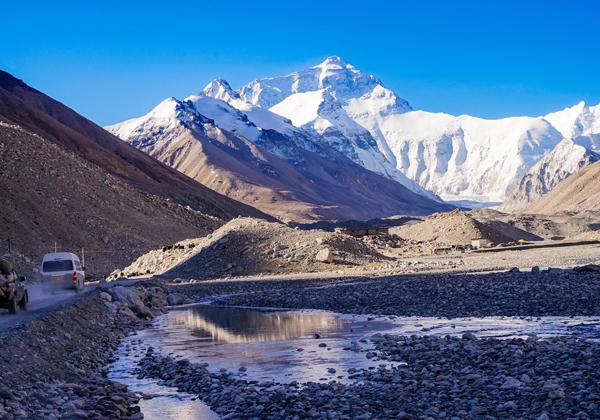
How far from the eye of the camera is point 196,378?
15555 millimetres

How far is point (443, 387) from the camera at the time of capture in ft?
39.8

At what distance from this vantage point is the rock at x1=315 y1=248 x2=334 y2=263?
5144 cm

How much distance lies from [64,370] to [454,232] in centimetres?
7438

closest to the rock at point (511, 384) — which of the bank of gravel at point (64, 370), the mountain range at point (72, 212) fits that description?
the bank of gravel at point (64, 370)

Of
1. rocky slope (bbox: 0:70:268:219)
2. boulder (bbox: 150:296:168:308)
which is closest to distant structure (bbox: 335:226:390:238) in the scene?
boulder (bbox: 150:296:168:308)

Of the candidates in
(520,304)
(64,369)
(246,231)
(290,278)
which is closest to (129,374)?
(64,369)

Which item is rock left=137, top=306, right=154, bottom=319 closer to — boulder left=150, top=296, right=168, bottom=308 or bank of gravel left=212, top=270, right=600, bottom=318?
boulder left=150, top=296, right=168, bottom=308

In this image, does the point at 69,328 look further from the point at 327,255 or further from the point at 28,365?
the point at 327,255

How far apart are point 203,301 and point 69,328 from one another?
18.2m

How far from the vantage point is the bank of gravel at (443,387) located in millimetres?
10508

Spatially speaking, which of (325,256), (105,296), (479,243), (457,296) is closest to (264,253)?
(325,256)

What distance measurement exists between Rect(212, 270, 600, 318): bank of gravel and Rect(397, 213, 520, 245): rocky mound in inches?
1828

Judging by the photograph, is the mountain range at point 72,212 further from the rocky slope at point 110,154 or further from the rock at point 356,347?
the rock at point 356,347

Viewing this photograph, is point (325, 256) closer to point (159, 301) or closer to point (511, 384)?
point (159, 301)
